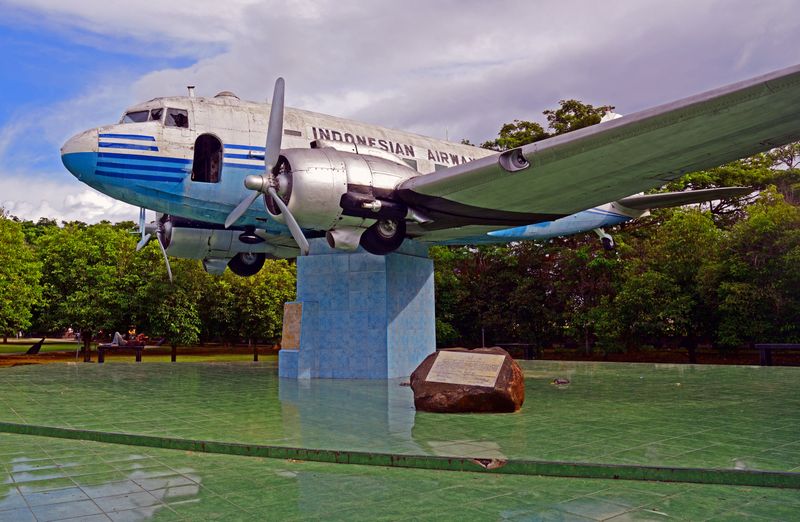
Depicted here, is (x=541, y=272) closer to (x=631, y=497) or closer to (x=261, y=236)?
(x=261, y=236)

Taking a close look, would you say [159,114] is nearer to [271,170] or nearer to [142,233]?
[271,170]

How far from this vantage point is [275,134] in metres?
12.5

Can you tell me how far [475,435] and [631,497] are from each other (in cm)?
308

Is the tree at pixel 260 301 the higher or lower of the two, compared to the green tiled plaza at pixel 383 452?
higher

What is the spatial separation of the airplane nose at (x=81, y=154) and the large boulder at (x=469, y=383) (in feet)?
28.6

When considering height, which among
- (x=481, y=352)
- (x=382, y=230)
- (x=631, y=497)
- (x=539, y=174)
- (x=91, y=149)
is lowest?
(x=631, y=497)

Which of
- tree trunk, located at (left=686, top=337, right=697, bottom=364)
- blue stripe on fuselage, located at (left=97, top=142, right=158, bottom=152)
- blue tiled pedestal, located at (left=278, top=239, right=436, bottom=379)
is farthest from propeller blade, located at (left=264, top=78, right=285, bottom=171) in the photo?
tree trunk, located at (left=686, top=337, right=697, bottom=364)

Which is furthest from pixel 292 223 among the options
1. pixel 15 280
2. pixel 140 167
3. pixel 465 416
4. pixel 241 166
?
pixel 15 280

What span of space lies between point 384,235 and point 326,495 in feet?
27.0

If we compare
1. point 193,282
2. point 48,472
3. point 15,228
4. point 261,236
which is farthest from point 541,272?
point 48,472

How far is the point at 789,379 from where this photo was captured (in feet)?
56.6

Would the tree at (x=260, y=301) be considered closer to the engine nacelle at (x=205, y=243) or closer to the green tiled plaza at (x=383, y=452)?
the engine nacelle at (x=205, y=243)

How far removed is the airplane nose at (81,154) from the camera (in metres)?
13.4

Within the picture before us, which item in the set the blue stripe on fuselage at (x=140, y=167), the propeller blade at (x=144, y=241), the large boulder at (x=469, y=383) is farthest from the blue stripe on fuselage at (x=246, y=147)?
the large boulder at (x=469, y=383)
